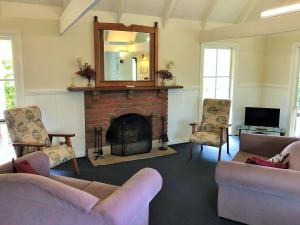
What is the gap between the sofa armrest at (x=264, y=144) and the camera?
3275 millimetres

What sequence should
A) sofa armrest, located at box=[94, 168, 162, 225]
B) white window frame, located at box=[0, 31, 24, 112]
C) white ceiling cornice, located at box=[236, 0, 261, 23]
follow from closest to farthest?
sofa armrest, located at box=[94, 168, 162, 225], white window frame, located at box=[0, 31, 24, 112], white ceiling cornice, located at box=[236, 0, 261, 23]

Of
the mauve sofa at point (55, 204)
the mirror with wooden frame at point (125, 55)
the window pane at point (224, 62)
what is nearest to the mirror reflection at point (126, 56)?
the mirror with wooden frame at point (125, 55)

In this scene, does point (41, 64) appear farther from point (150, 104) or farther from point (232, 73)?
point (232, 73)

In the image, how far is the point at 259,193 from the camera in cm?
238

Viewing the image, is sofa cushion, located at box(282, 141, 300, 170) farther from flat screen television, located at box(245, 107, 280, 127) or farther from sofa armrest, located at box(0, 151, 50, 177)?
flat screen television, located at box(245, 107, 280, 127)

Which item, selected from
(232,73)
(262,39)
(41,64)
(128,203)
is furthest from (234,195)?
(262,39)

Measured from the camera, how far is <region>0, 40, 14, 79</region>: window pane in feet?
12.4

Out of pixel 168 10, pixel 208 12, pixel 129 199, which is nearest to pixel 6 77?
pixel 168 10

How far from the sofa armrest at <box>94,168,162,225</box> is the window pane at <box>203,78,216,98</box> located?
3761 mm

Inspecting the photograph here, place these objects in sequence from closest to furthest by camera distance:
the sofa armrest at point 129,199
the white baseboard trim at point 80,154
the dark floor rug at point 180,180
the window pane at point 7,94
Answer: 1. the sofa armrest at point 129,199
2. the dark floor rug at point 180,180
3. the window pane at point 7,94
4. the white baseboard trim at point 80,154

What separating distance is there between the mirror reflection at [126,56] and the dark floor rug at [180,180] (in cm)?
150

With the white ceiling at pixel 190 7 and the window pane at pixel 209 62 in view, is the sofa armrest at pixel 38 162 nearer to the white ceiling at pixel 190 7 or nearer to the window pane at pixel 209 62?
the white ceiling at pixel 190 7

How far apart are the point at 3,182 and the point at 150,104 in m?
3.43

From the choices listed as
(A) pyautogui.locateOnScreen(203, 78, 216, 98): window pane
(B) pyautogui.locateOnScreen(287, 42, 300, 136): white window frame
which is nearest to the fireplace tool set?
(A) pyautogui.locateOnScreen(203, 78, 216, 98): window pane
